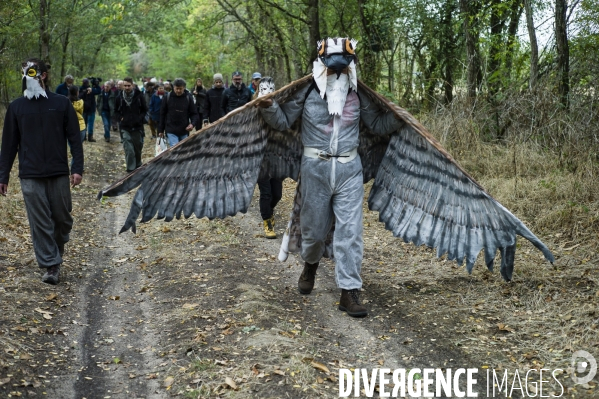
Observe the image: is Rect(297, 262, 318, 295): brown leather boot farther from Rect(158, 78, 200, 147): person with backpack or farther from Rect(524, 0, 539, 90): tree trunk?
Rect(158, 78, 200, 147): person with backpack

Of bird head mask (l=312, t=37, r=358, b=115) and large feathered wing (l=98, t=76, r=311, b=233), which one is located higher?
bird head mask (l=312, t=37, r=358, b=115)

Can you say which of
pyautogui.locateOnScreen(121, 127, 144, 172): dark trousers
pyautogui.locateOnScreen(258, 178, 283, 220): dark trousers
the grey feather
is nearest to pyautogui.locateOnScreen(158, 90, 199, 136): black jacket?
pyautogui.locateOnScreen(121, 127, 144, 172): dark trousers

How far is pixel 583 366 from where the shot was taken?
199 inches

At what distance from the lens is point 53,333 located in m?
5.98

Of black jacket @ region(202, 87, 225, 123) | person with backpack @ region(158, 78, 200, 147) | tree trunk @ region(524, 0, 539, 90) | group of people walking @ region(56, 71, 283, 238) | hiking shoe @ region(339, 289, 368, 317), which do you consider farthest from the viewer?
black jacket @ region(202, 87, 225, 123)

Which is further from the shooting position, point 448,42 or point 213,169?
point 448,42

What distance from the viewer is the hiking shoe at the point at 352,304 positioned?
6246mm

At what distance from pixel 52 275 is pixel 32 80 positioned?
2.07 meters

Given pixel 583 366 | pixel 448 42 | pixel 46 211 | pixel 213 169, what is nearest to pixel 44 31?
pixel 448 42

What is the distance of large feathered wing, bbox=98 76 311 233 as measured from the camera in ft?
19.6

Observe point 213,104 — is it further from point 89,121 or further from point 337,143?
point 337,143

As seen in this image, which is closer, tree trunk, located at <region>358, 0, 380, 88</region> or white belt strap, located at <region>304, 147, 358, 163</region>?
white belt strap, located at <region>304, 147, 358, 163</region>

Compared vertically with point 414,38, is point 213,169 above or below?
below

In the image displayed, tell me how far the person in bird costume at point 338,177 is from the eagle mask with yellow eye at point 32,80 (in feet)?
6.84
